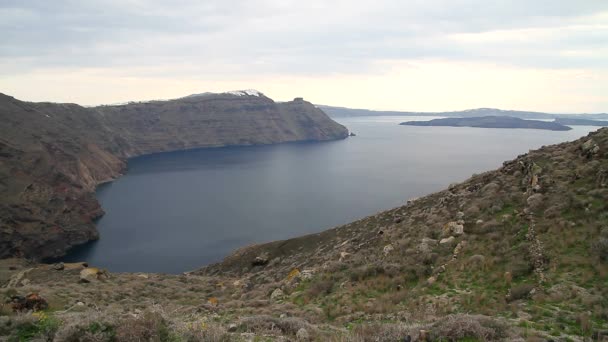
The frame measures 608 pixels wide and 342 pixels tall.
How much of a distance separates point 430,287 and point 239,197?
79247mm

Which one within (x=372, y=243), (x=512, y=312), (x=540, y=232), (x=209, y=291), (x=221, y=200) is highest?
(x=540, y=232)

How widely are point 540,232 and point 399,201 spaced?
65.3m

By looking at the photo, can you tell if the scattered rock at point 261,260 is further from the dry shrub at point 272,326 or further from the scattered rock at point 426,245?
the dry shrub at point 272,326

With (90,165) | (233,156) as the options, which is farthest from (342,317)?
(233,156)

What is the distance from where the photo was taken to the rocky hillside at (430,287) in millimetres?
8773

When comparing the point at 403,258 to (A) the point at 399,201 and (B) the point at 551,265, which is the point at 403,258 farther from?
(A) the point at 399,201

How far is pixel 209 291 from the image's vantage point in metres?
23.2

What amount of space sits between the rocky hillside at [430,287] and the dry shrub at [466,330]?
0.02 metres

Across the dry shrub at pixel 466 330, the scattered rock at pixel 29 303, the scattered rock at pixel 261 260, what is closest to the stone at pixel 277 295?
the scattered rock at pixel 29 303

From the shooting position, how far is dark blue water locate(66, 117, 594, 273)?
59000 millimetres

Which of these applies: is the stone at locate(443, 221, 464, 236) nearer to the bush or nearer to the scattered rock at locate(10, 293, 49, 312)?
the bush

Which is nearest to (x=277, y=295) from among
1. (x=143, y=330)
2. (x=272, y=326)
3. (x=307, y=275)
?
(x=307, y=275)

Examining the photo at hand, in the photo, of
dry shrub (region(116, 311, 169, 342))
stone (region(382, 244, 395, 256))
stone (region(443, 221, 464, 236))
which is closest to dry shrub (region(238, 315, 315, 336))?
dry shrub (region(116, 311, 169, 342))

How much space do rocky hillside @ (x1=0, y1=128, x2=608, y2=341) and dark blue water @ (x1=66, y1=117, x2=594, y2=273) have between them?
32.3 meters
